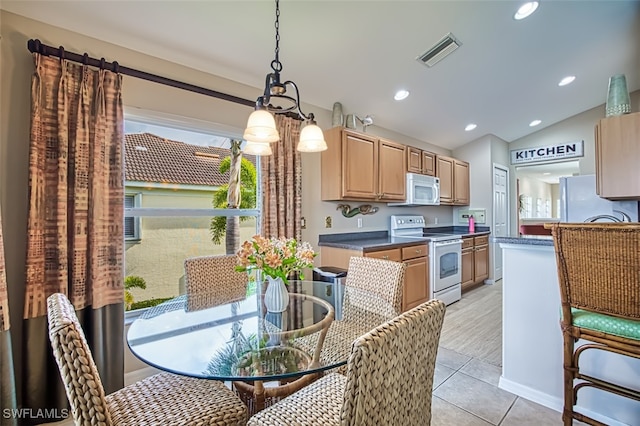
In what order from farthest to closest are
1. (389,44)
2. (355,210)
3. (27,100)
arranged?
(355,210) → (389,44) → (27,100)

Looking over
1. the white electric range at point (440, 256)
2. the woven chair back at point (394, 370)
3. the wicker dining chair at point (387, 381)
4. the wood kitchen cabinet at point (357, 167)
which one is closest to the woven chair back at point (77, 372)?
the wicker dining chair at point (387, 381)

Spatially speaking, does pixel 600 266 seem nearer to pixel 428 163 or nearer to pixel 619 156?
pixel 619 156

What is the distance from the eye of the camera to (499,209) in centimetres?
553

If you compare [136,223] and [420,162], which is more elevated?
[420,162]

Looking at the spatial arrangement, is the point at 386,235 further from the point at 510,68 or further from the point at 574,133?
the point at 574,133

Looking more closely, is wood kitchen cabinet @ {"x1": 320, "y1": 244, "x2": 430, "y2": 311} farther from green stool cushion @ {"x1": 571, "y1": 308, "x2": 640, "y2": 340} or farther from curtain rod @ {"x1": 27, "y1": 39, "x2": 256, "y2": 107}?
curtain rod @ {"x1": 27, "y1": 39, "x2": 256, "y2": 107}

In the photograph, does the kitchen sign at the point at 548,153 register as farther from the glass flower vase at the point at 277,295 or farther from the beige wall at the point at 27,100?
the glass flower vase at the point at 277,295

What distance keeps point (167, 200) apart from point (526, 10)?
3.46 metres

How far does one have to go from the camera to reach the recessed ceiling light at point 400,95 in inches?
133

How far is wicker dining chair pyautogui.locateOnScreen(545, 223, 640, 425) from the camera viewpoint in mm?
1265

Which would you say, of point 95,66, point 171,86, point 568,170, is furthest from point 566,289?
point 568,170

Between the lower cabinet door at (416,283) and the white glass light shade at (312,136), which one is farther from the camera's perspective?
the lower cabinet door at (416,283)

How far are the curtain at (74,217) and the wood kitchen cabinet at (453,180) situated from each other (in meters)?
4.29

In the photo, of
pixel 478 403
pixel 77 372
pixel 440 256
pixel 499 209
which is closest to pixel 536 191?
pixel 499 209
